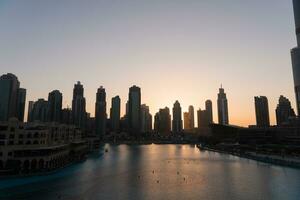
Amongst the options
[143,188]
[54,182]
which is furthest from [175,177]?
[54,182]

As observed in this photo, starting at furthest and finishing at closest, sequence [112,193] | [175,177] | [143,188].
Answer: [175,177], [143,188], [112,193]

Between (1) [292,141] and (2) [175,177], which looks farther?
(1) [292,141]

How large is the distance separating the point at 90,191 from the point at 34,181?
20.0 meters

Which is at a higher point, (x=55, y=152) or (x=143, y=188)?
(x=55, y=152)

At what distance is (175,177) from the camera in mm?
91000

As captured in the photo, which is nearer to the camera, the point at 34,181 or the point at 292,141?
the point at 34,181

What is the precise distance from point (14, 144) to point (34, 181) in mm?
16691

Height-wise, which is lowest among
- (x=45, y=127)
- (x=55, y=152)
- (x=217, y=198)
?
(x=217, y=198)

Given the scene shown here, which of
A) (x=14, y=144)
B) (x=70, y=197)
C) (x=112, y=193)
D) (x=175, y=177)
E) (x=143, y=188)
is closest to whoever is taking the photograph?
(x=70, y=197)

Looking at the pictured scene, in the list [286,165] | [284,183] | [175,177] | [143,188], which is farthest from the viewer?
[286,165]

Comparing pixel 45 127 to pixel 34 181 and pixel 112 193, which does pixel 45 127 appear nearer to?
pixel 34 181

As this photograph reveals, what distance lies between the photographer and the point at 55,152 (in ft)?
316

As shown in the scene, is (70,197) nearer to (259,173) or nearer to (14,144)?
(14,144)

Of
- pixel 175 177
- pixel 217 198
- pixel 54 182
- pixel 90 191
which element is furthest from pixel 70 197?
pixel 175 177
